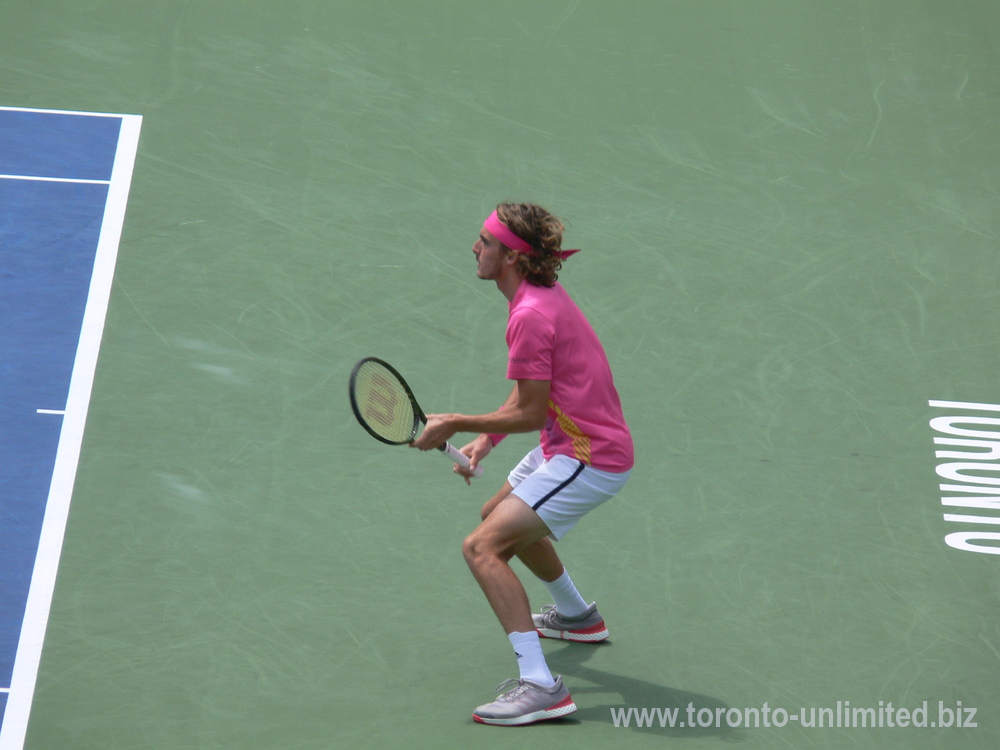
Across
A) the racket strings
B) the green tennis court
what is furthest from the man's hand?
the green tennis court

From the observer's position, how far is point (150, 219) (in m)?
7.69

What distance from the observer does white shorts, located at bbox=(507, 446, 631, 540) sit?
198 inches

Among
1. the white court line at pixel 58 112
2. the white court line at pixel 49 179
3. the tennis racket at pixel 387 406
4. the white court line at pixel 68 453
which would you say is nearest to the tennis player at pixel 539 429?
the tennis racket at pixel 387 406

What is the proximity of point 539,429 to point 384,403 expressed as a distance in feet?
2.06

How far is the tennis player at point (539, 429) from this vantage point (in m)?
4.94

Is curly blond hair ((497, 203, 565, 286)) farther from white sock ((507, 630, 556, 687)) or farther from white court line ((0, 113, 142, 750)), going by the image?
white court line ((0, 113, 142, 750))

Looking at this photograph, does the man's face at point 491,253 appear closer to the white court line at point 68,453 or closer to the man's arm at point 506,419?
the man's arm at point 506,419

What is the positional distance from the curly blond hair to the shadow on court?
1.65m

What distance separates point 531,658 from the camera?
503 cm

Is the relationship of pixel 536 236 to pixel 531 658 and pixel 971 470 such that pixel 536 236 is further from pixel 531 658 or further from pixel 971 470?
pixel 971 470

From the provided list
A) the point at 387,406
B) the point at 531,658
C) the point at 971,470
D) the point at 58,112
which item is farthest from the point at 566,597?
the point at 58,112

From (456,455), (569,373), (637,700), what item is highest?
(569,373)

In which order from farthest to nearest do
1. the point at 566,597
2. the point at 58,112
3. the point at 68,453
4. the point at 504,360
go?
1. the point at 58,112
2. the point at 504,360
3. the point at 68,453
4. the point at 566,597

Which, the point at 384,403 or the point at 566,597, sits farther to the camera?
the point at 566,597
